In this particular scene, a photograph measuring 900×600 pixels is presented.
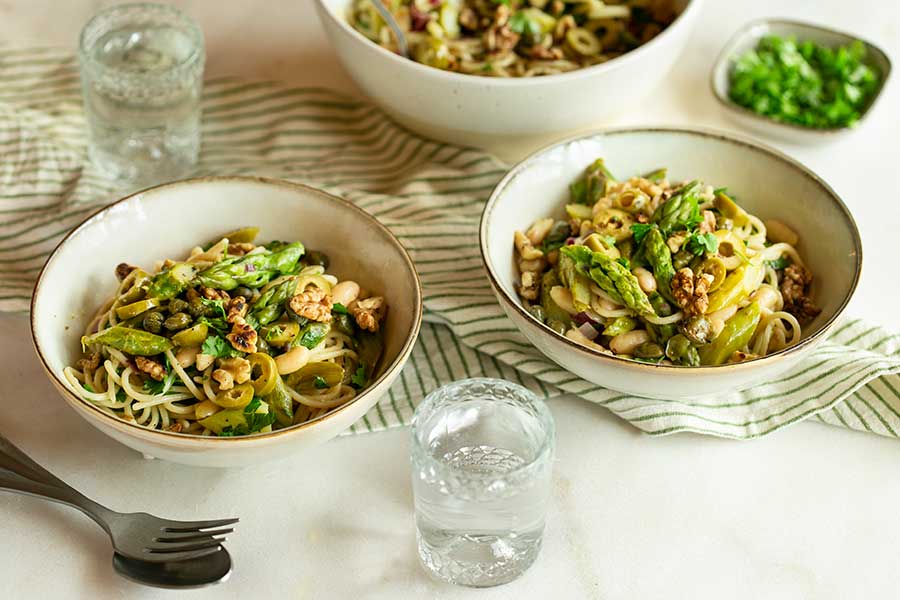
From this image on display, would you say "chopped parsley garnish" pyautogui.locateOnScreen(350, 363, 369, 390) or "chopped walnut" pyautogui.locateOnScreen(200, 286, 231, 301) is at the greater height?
"chopped walnut" pyautogui.locateOnScreen(200, 286, 231, 301)

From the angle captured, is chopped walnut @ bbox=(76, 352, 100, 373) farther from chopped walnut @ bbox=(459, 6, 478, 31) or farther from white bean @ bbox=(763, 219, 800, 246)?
white bean @ bbox=(763, 219, 800, 246)

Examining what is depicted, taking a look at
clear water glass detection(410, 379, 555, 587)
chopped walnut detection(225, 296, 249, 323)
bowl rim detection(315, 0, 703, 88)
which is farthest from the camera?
bowl rim detection(315, 0, 703, 88)

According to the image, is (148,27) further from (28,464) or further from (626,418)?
(626,418)

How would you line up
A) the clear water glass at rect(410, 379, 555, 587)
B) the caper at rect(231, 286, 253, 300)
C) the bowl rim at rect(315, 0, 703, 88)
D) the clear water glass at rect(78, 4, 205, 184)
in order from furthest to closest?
the clear water glass at rect(78, 4, 205, 184)
the bowl rim at rect(315, 0, 703, 88)
the caper at rect(231, 286, 253, 300)
the clear water glass at rect(410, 379, 555, 587)

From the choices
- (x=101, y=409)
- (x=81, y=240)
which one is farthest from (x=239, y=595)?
(x=81, y=240)

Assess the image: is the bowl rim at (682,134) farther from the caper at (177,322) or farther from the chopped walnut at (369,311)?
the caper at (177,322)

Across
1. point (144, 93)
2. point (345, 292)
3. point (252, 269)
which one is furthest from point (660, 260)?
point (144, 93)

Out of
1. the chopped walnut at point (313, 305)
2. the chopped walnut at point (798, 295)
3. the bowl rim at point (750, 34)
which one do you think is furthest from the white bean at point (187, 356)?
the bowl rim at point (750, 34)

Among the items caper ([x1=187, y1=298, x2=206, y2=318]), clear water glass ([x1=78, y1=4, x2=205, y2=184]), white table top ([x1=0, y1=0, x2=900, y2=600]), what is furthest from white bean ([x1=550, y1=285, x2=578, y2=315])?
clear water glass ([x1=78, y1=4, x2=205, y2=184])
